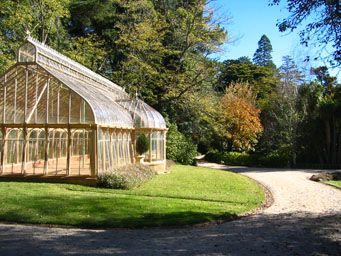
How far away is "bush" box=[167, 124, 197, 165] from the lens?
32.2 m

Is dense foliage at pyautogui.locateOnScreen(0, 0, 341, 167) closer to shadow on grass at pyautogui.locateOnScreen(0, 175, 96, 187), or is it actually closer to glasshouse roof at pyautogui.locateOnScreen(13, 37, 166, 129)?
glasshouse roof at pyautogui.locateOnScreen(13, 37, 166, 129)

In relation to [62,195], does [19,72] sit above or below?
above

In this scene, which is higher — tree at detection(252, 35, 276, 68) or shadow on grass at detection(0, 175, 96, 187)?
tree at detection(252, 35, 276, 68)

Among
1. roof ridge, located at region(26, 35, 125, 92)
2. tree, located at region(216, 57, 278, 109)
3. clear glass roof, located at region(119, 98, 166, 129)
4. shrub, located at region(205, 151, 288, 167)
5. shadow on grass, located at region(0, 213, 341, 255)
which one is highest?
tree, located at region(216, 57, 278, 109)

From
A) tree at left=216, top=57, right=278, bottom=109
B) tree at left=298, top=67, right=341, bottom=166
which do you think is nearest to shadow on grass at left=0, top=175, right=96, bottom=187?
tree at left=298, top=67, right=341, bottom=166

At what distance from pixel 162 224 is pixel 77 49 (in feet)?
83.5

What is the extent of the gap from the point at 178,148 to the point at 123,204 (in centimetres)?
2050

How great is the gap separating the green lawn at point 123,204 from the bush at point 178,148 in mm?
14082

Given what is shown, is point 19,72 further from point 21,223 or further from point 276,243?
point 276,243

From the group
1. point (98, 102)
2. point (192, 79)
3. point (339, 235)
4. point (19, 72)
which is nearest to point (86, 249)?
point (339, 235)

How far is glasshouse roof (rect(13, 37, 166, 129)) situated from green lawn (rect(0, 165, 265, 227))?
383cm

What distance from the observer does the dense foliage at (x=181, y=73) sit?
3173 cm

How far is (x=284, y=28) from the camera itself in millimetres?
8789

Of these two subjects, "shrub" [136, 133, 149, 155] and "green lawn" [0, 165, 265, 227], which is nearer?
"green lawn" [0, 165, 265, 227]
